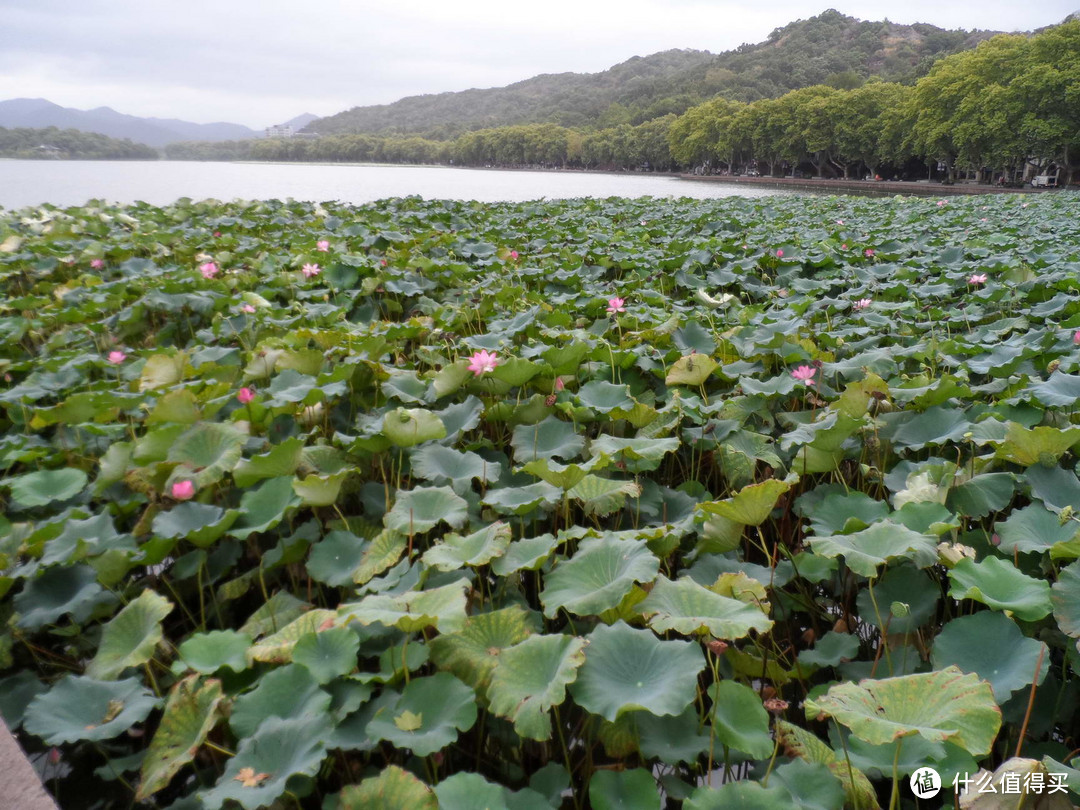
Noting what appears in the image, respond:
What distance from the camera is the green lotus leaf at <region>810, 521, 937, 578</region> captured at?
1.10 m

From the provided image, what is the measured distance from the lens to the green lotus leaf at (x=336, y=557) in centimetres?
133

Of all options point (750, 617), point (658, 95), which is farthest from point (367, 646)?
point (658, 95)

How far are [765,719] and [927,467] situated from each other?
2.59 ft

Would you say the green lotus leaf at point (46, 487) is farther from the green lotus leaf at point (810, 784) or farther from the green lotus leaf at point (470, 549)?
the green lotus leaf at point (810, 784)

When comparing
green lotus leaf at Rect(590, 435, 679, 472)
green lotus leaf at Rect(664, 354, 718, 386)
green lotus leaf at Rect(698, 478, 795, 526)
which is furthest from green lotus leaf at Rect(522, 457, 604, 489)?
green lotus leaf at Rect(664, 354, 718, 386)

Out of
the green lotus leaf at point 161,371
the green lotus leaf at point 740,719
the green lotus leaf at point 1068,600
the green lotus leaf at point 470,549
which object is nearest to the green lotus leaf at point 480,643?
the green lotus leaf at point 470,549

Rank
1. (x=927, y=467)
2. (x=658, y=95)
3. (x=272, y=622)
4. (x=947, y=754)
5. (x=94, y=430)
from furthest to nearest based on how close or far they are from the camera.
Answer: (x=658, y=95) < (x=94, y=430) < (x=927, y=467) < (x=272, y=622) < (x=947, y=754)

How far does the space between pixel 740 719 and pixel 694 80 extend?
91683mm

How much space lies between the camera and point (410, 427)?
5.27ft

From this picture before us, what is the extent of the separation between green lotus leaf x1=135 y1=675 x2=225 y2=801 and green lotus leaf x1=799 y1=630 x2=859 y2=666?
3.20 feet

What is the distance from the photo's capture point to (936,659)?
1.03 meters

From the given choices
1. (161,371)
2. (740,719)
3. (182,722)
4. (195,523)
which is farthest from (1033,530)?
(161,371)

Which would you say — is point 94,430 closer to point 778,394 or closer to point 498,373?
point 498,373

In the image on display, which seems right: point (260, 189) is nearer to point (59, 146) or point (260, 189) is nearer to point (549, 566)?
point (549, 566)
